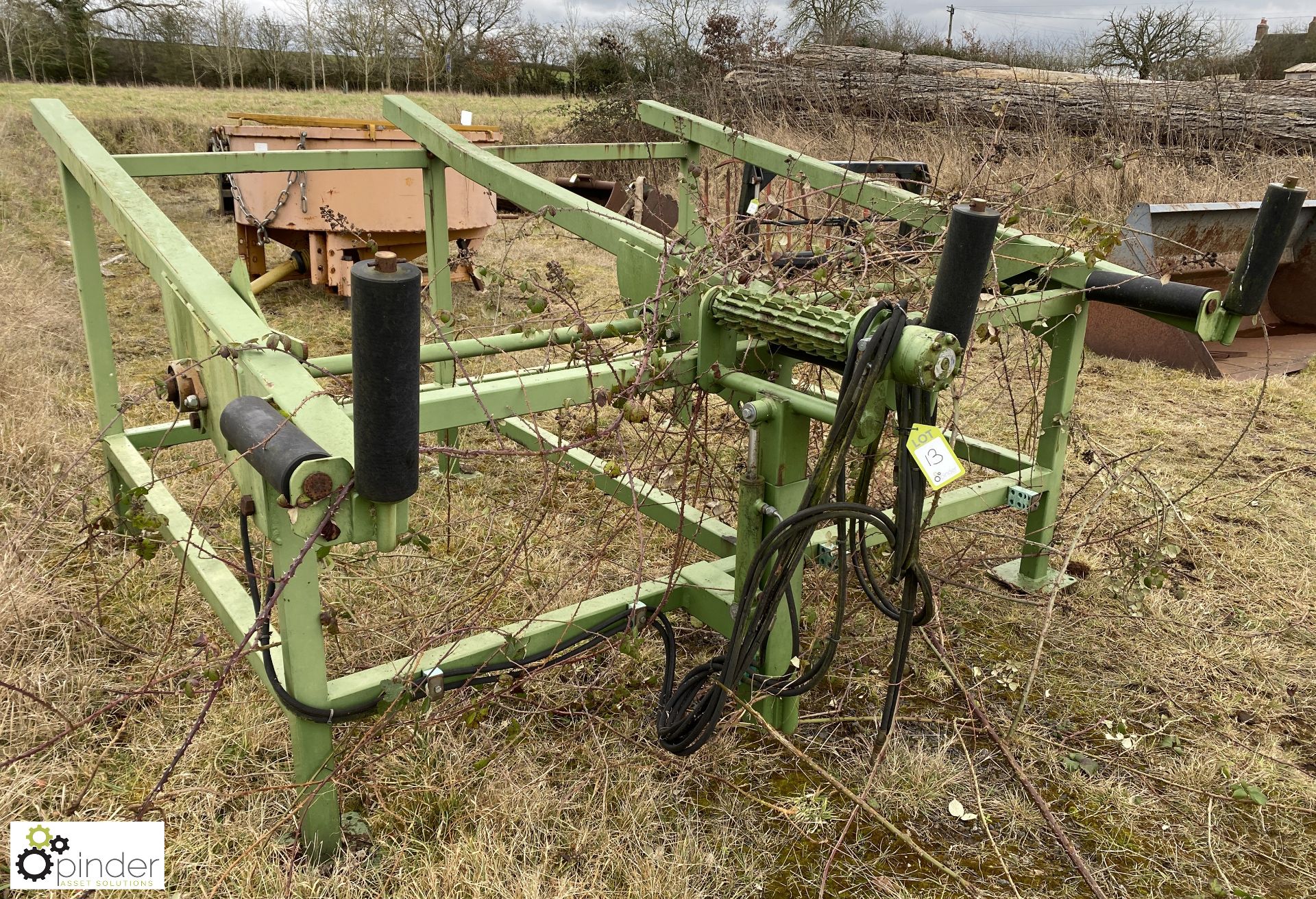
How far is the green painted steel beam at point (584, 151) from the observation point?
3441 mm

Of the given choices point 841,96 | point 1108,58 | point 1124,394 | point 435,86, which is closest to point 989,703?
point 1124,394

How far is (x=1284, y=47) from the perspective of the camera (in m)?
24.9

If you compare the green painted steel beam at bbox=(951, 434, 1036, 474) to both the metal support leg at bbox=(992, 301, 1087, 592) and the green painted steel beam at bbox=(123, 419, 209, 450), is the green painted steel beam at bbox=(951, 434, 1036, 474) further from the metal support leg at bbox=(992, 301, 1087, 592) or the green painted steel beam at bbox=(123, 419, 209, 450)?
the green painted steel beam at bbox=(123, 419, 209, 450)

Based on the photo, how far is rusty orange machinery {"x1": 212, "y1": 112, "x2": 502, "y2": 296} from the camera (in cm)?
588

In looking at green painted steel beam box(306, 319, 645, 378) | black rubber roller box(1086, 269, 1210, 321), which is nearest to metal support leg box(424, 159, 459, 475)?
green painted steel beam box(306, 319, 645, 378)

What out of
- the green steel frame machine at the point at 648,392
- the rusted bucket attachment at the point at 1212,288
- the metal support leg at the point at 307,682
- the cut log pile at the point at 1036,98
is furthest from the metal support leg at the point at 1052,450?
the cut log pile at the point at 1036,98

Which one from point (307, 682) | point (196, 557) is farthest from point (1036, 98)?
point (307, 682)

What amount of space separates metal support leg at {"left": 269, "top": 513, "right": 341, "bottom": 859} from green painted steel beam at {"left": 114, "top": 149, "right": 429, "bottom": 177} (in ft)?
5.93

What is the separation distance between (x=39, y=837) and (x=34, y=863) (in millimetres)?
62

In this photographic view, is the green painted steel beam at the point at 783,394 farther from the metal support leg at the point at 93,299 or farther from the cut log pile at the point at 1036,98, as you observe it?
the cut log pile at the point at 1036,98

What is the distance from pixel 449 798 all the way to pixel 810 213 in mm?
3764

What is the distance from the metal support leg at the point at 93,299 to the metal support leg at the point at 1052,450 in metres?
2.64

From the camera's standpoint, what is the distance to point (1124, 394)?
16.1 ft

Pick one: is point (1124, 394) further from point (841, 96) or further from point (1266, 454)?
point (841, 96)
